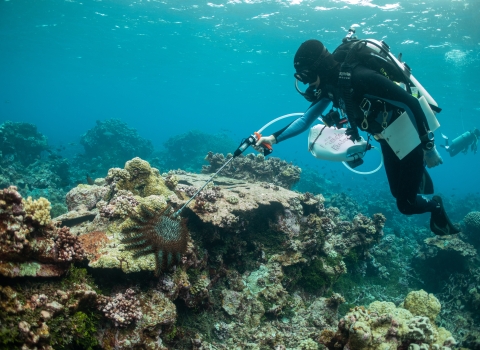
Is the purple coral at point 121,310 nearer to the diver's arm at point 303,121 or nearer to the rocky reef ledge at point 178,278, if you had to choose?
the rocky reef ledge at point 178,278

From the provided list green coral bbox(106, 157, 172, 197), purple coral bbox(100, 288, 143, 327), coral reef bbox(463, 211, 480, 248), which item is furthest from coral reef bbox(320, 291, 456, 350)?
coral reef bbox(463, 211, 480, 248)

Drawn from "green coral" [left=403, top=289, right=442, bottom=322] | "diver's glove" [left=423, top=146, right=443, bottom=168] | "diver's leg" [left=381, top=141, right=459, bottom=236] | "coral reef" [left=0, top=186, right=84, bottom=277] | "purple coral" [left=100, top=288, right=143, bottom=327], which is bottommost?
"green coral" [left=403, top=289, right=442, bottom=322]

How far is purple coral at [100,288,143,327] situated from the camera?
3.75 m

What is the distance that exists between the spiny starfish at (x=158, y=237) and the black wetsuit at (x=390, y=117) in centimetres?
298

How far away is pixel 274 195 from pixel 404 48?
27.5 meters

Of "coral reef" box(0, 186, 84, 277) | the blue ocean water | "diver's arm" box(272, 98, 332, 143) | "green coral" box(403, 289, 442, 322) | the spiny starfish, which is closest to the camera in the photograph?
"coral reef" box(0, 186, 84, 277)

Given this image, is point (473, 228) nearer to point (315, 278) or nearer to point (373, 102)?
point (315, 278)

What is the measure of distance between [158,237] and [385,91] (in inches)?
180

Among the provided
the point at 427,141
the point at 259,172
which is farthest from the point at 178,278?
the point at 259,172

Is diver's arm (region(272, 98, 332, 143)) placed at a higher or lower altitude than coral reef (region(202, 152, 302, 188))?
higher

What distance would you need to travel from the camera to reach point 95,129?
2784 centimetres

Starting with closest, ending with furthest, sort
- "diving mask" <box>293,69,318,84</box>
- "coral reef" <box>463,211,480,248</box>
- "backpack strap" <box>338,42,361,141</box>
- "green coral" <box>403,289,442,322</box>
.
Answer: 1. "backpack strap" <box>338,42,361,141</box>
2. "diving mask" <box>293,69,318,84</box>
3. "green coral" <box>403,289,442,322</box>
4. "coral reef" <box>463,211,480,248</box>

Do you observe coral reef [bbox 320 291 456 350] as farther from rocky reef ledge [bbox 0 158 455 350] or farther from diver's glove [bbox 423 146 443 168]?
diver's glove [bbox 423 146 443 168]

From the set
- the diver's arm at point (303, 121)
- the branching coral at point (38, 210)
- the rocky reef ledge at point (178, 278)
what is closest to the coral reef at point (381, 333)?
the rocky reef ledge at point (178, 278)
